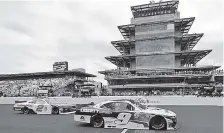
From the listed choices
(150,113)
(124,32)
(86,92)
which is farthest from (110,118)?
(124,32)

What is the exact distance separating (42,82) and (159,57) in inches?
1180

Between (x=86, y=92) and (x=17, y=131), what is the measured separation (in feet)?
86.2

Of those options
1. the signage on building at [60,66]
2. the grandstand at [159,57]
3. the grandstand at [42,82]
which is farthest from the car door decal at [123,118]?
the signage on building at [60,66]

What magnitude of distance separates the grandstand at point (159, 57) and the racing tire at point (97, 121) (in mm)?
43455

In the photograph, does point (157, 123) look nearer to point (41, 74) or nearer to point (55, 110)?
point (55, 110)

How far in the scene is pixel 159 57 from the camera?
56.7 m

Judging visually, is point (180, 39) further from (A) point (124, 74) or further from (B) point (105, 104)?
(B) point (105, 104)

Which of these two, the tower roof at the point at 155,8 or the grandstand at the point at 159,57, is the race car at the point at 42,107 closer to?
the grandstand at the point at 159,57

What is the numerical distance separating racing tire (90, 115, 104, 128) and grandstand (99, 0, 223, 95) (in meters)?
43.5

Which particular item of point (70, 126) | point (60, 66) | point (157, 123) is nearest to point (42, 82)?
point (60, 66)

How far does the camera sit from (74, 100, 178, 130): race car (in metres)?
9.95

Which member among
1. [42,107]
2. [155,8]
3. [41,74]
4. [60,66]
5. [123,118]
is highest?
[155,8]

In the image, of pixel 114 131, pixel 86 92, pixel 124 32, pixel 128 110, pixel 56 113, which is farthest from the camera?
pixel 124 32

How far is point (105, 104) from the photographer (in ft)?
36.0
